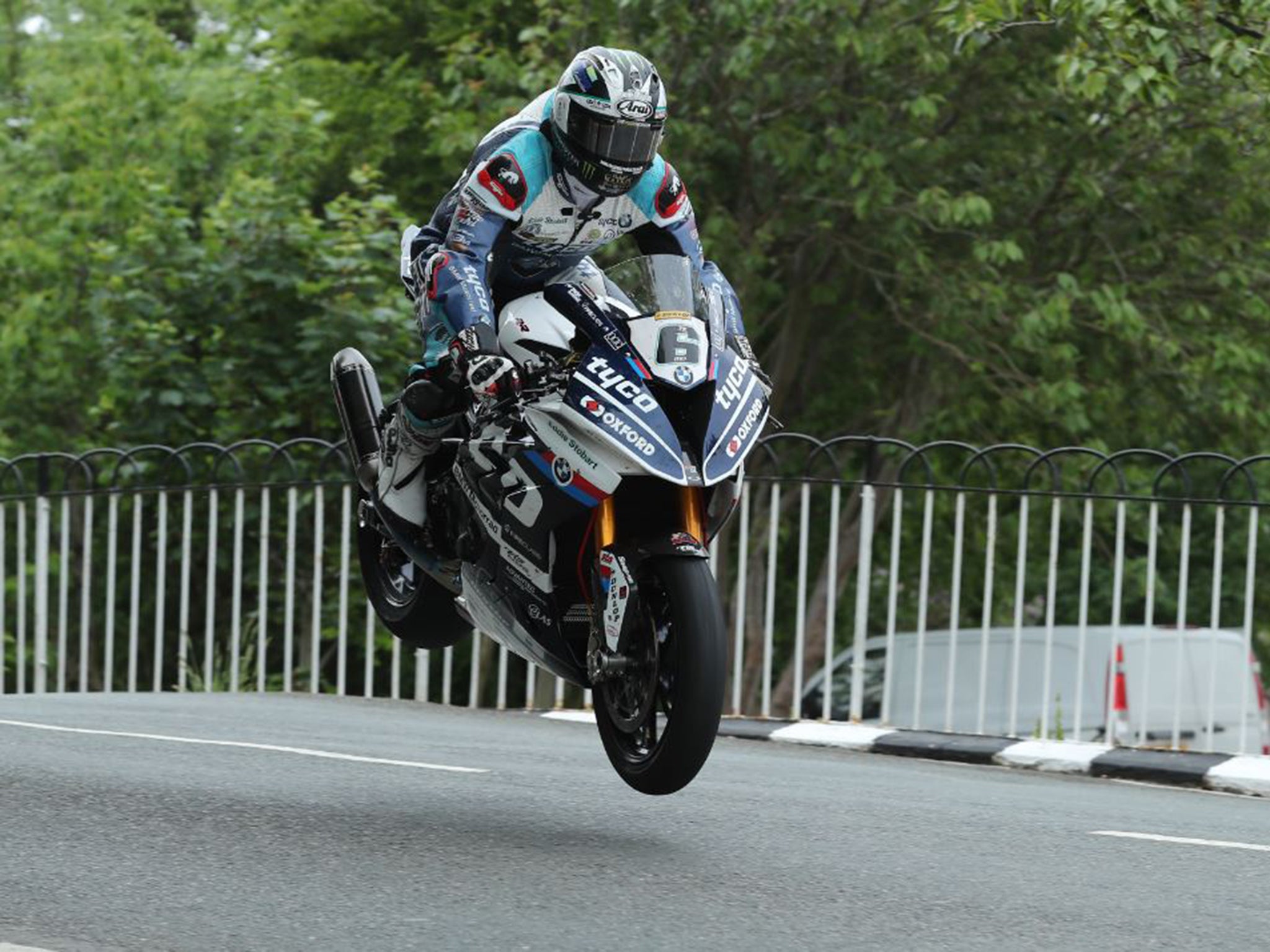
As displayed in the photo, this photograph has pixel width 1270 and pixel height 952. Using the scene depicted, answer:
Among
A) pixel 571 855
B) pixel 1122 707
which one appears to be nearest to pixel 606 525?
pixel 571 855

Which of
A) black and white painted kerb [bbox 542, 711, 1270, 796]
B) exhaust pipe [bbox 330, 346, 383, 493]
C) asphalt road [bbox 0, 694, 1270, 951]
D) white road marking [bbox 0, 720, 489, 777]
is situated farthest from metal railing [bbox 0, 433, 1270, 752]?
white road marking [bbox 0, 720, 489, 777]

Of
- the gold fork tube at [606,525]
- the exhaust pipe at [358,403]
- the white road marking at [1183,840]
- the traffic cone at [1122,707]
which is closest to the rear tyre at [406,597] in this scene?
the exhaust pipe at [358,403]

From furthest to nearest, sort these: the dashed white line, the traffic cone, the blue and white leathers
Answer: the traffic cone
the dashed white line
the blue and white leathers

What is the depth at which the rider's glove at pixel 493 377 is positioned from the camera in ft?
20.1

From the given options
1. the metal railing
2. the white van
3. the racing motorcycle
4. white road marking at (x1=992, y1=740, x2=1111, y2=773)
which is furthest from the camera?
the white van

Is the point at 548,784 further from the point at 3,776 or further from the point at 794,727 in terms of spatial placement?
the point at 794,727

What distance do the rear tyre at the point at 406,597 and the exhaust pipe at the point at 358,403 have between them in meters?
0.31

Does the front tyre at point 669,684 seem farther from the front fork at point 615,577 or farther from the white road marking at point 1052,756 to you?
the white road marking at point 1052,756

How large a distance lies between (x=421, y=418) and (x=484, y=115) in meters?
11.7

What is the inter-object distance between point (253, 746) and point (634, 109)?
3253 millimetres

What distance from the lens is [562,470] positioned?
6.09 m

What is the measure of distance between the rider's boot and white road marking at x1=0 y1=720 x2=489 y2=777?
90cm

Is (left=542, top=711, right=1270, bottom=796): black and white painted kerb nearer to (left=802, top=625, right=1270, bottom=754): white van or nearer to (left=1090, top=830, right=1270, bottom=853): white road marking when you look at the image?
(left=1090, top=830, right=1270, bottom=853): white road marking

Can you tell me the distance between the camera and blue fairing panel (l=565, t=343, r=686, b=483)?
5.80 metres
